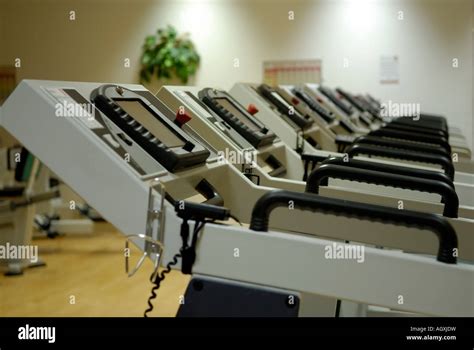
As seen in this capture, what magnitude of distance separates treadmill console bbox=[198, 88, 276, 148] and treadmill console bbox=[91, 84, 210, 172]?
52cm

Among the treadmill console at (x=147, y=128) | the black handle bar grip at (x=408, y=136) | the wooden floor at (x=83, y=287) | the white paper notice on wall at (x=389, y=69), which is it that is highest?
the white paper notice on wall at (x=389, y=69)

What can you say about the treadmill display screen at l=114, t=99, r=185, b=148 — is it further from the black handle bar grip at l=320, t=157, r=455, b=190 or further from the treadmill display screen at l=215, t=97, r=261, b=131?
the treadmill display screen at l=215, t=97, r=261, b=131

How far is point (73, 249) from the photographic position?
562 centimetres

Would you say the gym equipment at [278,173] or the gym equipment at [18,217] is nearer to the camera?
the gym equipment at [278,173]

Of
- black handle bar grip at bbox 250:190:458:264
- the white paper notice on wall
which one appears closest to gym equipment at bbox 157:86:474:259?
black handle bar grip at bbox 250:190:458:264

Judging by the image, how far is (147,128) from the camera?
1.52m

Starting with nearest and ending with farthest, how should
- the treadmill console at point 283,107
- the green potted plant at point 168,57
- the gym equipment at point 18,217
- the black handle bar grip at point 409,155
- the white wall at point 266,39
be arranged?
the black handle bar grip at point 409,155 < the treadmill console at point 283,107 < the gym equipment at point 18,217 < the white wall at point 266,39 < the green potted plant at point 168,57

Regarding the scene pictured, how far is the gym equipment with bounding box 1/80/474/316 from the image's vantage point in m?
1.13

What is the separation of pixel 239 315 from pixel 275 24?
284 inches

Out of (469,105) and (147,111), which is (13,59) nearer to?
(469,105)

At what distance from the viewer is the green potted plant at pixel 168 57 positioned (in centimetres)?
799

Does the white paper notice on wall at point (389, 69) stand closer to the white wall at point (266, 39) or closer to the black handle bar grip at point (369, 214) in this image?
the white wall at point (266, 39)

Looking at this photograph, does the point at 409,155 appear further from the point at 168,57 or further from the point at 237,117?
the point at 168,57

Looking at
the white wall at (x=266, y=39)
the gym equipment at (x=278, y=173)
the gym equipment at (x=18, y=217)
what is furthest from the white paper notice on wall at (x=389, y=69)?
the gym equipment at (x=278, y=173)
